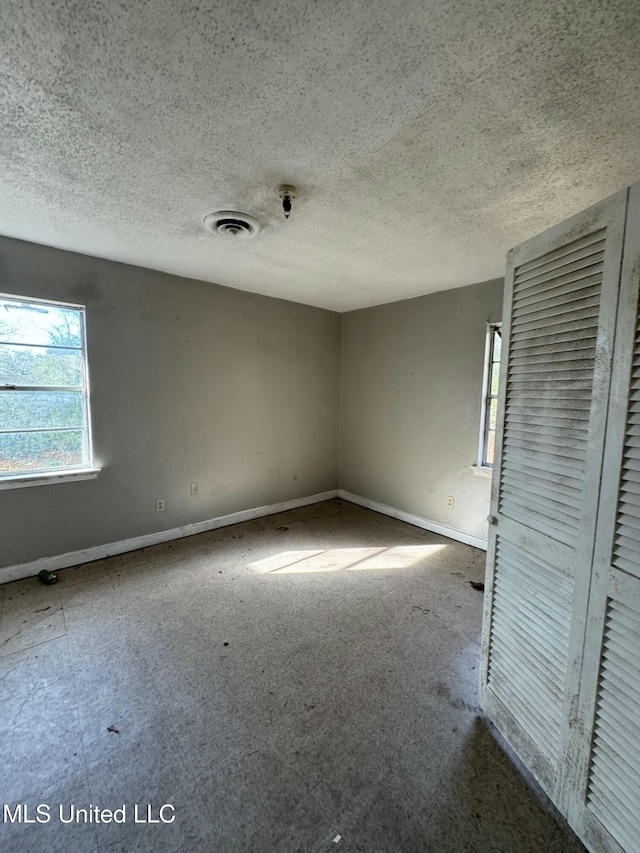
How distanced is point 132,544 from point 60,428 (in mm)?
1121

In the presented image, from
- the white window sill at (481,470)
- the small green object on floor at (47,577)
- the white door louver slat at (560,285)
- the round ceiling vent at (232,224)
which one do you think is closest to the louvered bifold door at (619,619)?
the white door louver slat at (560,285)

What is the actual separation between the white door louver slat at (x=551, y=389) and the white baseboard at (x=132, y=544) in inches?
112

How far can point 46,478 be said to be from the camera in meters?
2.58

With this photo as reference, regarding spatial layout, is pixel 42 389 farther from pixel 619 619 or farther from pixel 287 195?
pixel 619 619

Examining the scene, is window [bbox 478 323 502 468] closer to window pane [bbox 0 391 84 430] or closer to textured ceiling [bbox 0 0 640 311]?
textured ceiling [bbox 0 0 640 311]

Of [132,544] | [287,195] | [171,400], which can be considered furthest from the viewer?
[171,400]

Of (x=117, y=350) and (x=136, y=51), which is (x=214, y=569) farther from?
(x=136, y=51)

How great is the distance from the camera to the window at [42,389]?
8.16ft

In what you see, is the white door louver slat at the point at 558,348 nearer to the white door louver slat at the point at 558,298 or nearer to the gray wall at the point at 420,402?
the white door louver slat at the point at 558,298

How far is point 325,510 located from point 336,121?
362 cm

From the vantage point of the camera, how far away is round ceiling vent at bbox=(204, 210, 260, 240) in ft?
6.46

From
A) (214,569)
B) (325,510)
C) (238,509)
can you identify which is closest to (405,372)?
(325,510)

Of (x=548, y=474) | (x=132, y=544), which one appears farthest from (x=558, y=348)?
(x=132, y=544)

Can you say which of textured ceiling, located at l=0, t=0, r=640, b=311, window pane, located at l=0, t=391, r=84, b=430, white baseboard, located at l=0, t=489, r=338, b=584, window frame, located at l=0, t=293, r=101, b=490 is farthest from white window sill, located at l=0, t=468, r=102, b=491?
textured ceiling, located at l=0, t=0, r=640, b=311
